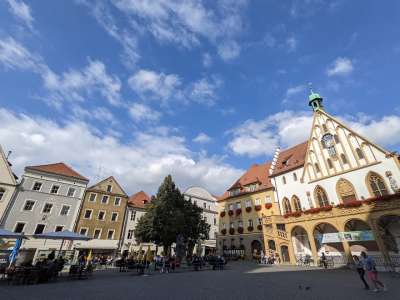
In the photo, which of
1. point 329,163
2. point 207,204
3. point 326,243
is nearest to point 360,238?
point 326,243

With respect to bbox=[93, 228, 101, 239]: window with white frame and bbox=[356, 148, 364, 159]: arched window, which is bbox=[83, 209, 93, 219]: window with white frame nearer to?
bbox=[93, 228, 101, 239]: window with white frame

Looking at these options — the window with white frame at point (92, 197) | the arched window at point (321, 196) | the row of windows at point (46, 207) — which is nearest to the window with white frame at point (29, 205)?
the row of windows at point (46, 207)

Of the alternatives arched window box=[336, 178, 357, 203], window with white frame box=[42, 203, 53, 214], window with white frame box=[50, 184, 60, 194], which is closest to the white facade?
window with white frame box=[50, 184, 60, 194]

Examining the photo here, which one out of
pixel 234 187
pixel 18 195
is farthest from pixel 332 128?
pixel 18 195

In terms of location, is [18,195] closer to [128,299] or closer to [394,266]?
[128,299]

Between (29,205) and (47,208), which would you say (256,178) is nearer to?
(47,208)

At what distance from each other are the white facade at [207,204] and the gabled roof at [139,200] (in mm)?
9353

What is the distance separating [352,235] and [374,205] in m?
3.86

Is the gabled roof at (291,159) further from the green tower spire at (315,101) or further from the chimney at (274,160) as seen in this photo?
the green tower spire at (315,101)

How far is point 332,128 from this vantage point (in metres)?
30.1

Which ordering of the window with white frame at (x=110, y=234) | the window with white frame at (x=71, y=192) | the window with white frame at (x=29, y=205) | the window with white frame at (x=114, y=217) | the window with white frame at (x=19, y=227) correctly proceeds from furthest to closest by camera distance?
the window with white frame at (x=114, y=217) → the window with white frame at (x=110, y=234) → the window with white frame at (x=71, y=192) → the window with white frame at (x=29, y=205) → the window with white frame at (x=19, y=227)

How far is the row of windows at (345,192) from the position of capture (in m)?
24.2

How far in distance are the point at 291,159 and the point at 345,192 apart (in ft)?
35.0

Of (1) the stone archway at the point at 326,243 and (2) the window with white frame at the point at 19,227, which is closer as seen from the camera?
(1) the stone archway at the point at 326,243
